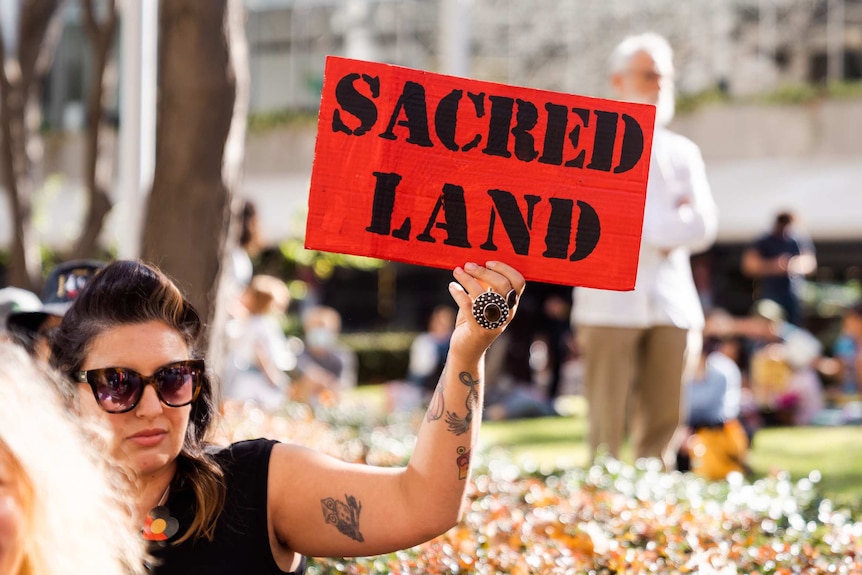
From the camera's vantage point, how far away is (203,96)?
5688 mm

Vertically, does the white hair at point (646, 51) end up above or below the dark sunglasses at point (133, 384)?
above

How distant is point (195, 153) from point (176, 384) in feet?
10.4

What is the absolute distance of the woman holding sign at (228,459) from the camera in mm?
2492

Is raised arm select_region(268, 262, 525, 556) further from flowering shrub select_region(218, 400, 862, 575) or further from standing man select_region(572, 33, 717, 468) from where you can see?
standing man select_region(572, 33, 717, 468)

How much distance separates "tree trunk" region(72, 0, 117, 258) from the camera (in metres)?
9.45

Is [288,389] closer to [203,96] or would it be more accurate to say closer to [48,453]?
[203,96]

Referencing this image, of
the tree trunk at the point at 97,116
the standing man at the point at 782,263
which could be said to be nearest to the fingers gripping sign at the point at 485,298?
the tree trunk at the point at 97,116

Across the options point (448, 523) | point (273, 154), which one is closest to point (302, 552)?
point (448, 523)

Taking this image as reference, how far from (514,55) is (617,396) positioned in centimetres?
2131

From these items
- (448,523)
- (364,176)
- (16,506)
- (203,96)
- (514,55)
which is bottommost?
(448,523)

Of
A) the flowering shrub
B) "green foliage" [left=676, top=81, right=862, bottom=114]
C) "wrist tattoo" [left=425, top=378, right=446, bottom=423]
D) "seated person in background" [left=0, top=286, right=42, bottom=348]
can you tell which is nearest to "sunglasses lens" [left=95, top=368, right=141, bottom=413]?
"wrist tattoo" [left=425, top=378, right=446, bottom=423]

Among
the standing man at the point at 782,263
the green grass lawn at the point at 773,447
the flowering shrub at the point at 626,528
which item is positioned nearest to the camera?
the flowering shrub at the point at 626,528

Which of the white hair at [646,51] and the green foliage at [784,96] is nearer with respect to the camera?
the white hair at [646,51]

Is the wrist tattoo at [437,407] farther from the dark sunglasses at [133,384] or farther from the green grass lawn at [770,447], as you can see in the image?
the green grass lawn at [770,447]
